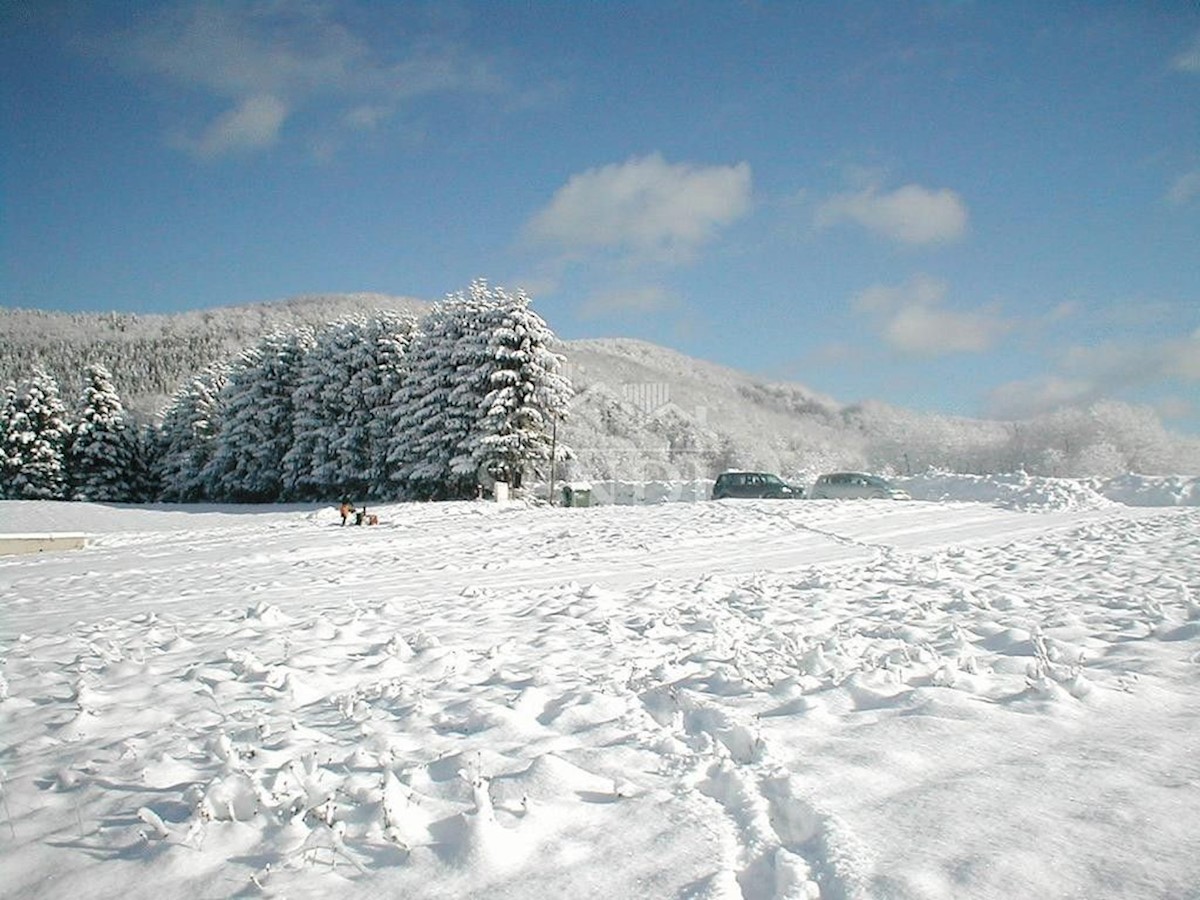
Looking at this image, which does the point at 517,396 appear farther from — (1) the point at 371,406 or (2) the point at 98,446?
(2) the point at 98,446

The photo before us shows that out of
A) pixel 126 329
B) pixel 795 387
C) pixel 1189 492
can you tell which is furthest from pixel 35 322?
pixel 1189 492

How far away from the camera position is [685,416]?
8600 cm

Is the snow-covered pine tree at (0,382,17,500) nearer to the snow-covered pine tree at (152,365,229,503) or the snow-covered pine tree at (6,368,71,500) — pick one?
the snow-covered pine tree at (6,368,71,500)

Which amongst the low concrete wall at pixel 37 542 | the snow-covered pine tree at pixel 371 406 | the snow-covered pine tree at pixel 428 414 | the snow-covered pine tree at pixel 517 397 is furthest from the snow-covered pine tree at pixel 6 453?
the snow-covered pine tree at pixel 517 397

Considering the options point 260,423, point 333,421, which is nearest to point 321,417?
point 333,421

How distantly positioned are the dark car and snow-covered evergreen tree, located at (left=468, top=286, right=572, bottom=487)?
868cm

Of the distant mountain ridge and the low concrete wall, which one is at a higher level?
the distant mountain ridge

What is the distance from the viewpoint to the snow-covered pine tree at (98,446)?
48562 millimetres

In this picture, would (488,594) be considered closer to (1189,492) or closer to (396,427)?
(1189,492)

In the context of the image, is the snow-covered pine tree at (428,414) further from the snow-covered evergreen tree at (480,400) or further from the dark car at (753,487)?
the dark car at (753,487)

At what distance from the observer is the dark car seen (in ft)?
98.5

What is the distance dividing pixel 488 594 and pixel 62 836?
20.2ft

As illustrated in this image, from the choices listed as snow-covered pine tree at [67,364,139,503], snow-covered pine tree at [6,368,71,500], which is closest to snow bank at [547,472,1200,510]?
snow-covered pine tree at [67,364,139,503]

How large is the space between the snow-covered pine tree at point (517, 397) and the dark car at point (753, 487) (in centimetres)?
868
